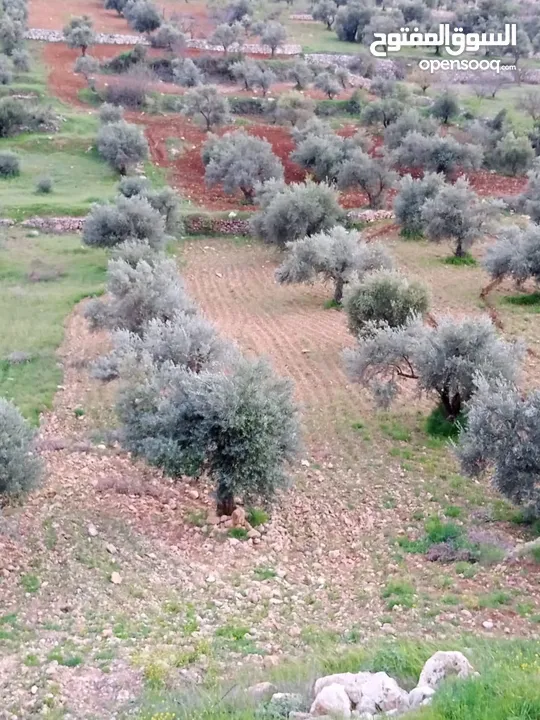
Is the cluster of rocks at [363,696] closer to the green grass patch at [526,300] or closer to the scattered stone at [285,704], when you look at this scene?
the scattered stone at [285,704]

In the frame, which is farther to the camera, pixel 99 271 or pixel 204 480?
pixel 99 271

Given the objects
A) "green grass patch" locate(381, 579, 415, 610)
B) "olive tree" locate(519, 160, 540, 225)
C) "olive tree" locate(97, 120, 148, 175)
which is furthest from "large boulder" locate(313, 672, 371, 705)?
"olive tree" locate(97, 120, 148, 175)

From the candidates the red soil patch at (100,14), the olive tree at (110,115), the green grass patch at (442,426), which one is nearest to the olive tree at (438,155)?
the olive tree at (110,115)

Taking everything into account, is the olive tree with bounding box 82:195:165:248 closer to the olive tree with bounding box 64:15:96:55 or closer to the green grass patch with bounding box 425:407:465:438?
the green grass patch with bounding box 425:407:465:438

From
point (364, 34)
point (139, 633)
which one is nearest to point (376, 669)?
point (139, 633)

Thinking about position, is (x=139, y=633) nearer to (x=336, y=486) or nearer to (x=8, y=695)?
(x=8, y=695)

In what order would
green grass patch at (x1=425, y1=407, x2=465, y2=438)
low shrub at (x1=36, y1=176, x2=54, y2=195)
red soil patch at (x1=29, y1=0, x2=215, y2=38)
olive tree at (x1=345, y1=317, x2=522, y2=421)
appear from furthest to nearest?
red soil patch at (x1=29, y1=0, x2=215, y2=38) < low shrub at (x1=36, y1=176, x2=54, y2=195) < green grass patch at (x1=425, y1=407, x2=465, y2=438) < olive tree at (x1=345, y1=317, x2=522, y2=421)
